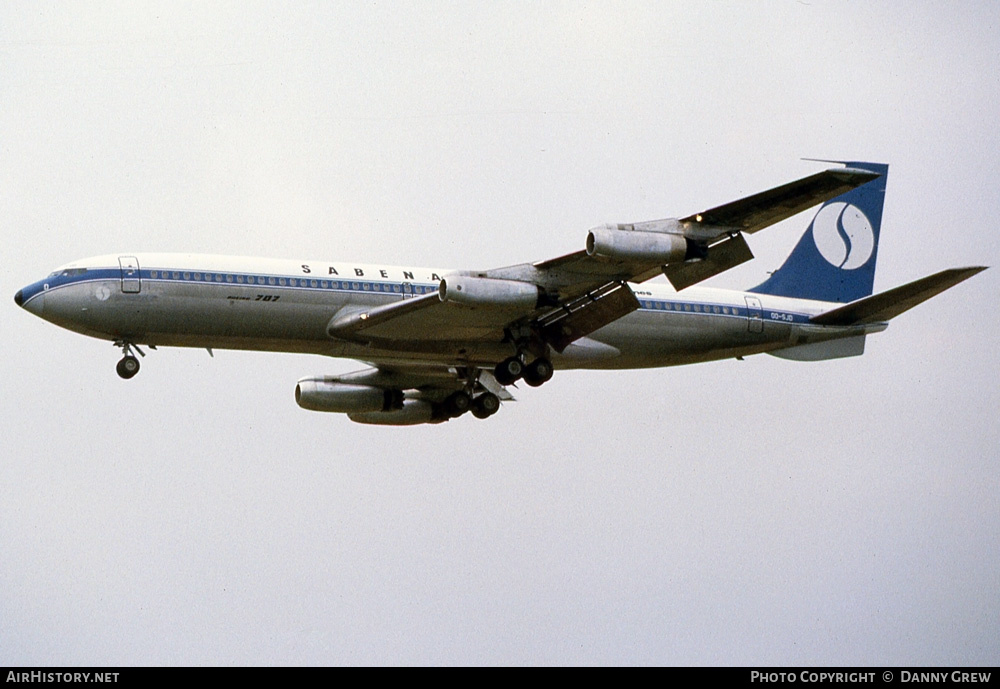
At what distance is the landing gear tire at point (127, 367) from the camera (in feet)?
140

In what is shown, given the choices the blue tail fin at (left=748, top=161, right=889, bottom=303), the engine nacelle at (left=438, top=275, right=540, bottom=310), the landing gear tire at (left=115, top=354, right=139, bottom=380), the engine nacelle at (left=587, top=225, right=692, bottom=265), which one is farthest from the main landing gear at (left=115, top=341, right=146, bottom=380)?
the blue tail fin at (left=748, top=161, right=889, bottom=303)

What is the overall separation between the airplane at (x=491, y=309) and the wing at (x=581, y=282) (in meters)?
0.04

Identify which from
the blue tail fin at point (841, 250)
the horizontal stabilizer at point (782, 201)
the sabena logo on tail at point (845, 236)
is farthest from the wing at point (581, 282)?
the sabena logo on tail at point (845, 236)

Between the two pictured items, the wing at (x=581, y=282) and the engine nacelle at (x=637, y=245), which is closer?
the wing at (x=581, y=282)

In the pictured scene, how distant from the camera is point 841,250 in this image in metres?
51.8

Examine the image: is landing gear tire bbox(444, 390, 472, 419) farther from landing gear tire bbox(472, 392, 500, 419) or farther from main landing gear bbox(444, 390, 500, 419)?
landing gear tire bbox(472, 392, 500, 419)

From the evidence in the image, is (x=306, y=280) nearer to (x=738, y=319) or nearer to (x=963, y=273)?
(x=738, y=319)

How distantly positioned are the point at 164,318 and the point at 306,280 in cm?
403

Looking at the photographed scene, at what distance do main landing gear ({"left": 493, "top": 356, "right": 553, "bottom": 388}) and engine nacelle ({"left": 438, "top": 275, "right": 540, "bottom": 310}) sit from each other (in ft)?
11.6

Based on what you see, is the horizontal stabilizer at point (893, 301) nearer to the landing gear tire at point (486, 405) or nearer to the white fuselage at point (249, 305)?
the white fuselage at point (249, 305)

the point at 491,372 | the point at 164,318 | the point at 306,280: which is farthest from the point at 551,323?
the point at 164,318

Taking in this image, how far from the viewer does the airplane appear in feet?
129

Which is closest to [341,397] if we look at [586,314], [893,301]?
[586,314]

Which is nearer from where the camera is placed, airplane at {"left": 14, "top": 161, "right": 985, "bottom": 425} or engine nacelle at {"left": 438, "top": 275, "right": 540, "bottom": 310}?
airplane at {"left": 14, "top": 161, "right": 985, "bottom": 425}
